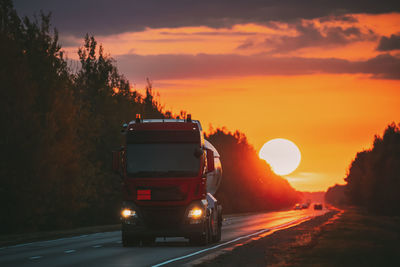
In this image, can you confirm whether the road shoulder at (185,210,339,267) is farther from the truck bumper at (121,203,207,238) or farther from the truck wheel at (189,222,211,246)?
the truck bumper at (121,203,207,238)

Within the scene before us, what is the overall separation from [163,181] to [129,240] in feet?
8.98

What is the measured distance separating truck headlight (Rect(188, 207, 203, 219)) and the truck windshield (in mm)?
1118

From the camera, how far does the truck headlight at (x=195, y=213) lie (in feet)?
75.6

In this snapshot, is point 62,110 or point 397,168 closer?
point 62,110

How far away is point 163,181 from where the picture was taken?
74.7 feet

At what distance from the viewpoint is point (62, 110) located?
43.3 metres

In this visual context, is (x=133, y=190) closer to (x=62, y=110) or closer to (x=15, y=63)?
(x=15, y=63)

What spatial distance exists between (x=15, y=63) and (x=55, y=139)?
5.49m

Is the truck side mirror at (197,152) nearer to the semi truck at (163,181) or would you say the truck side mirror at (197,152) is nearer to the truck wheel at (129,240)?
the semi truck at (163,181)

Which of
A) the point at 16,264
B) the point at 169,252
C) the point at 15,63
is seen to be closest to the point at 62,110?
the point at 15,63

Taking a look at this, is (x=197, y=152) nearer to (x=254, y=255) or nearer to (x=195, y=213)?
(x=195, y=213)

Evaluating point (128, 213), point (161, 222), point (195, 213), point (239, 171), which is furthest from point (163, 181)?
point (239, 171)

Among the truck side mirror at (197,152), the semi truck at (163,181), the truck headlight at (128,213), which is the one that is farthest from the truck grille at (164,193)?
the truck side mirror at (197,152)

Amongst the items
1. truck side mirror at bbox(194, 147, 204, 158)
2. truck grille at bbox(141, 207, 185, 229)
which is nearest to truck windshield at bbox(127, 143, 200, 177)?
truck side mirror at bbox(194, 147, 204, 158)
